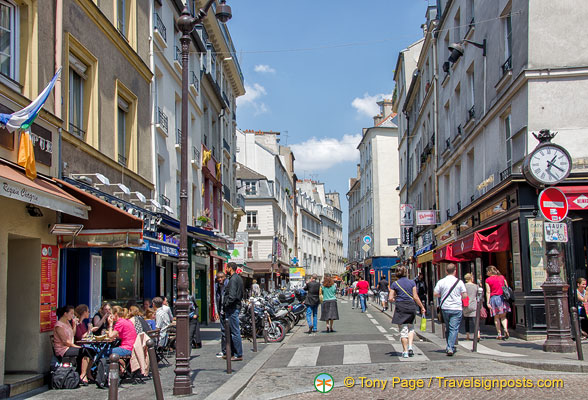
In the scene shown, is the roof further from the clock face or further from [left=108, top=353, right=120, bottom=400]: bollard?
[left=108, top=353, right=120, bottom=400]: bollard

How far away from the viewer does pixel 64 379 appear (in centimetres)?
910

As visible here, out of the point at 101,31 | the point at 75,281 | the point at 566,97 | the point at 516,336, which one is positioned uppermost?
the point at 101,31

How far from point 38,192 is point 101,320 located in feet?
11.0

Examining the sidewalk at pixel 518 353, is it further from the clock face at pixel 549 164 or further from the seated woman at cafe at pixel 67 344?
→ the seated woman at cafe at pixel 67 344

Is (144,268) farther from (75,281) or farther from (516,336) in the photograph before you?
(516,336)

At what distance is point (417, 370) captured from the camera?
31.4ft

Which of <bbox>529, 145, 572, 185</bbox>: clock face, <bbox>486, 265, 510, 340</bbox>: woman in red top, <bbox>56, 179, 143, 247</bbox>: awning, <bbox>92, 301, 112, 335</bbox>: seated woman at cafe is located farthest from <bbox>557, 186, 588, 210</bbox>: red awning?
<bbox>92, 301, 112, 335</bbox>: seated woman at cafe

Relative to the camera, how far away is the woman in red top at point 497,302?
13.6 metres

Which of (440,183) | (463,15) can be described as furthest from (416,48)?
(463,15)

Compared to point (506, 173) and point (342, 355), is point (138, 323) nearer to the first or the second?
point (342, 355)

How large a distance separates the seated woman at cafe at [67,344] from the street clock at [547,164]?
8.64 metres

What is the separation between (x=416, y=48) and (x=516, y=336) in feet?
95.6

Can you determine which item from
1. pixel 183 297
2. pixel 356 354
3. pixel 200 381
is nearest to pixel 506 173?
pixel 356 354

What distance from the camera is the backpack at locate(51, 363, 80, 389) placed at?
29.8 feet
